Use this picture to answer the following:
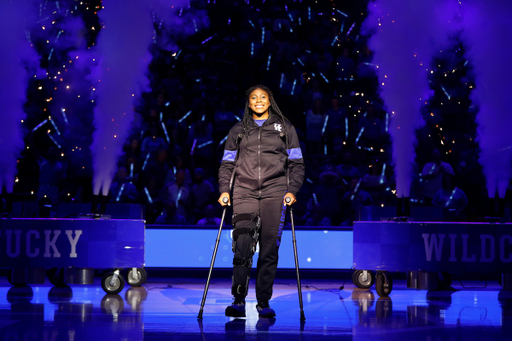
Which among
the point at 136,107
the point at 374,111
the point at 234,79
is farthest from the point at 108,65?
the point at 374,111

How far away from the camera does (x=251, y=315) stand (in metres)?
4.80

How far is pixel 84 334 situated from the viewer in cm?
394

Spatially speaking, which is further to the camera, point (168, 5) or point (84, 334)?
point (168, 5)

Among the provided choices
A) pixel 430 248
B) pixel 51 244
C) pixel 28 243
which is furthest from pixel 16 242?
pixel 430 248

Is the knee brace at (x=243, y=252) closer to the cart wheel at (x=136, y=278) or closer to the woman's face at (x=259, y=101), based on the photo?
the woman's face at (x=259, y=101)

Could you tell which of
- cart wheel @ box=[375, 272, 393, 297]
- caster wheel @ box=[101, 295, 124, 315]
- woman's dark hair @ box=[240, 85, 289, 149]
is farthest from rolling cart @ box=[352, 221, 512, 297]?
caster wheel @ box=[101, 295, 124, 315]

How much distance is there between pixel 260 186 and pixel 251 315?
104 cm

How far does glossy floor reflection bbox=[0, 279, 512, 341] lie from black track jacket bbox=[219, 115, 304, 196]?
1081 millimetres

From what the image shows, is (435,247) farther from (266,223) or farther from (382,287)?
(266,223)

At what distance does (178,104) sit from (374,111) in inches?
150

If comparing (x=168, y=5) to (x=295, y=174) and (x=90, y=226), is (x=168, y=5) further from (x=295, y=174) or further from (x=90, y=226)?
(x=295, y=174)

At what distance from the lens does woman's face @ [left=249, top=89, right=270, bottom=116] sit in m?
5.07

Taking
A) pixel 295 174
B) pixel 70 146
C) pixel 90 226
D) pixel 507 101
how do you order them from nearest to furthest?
pixel 295 174
pixel 90 226
pixel 507 101
pixel 70 146

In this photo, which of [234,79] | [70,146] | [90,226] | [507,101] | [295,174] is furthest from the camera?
[234,79]
